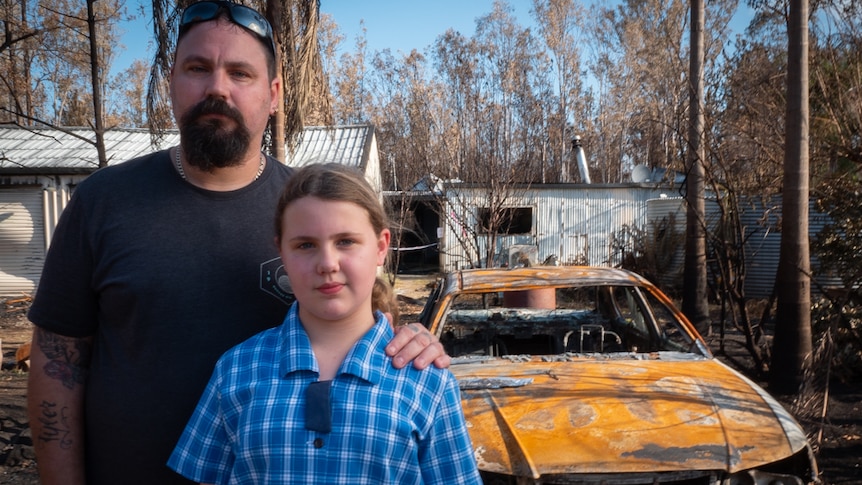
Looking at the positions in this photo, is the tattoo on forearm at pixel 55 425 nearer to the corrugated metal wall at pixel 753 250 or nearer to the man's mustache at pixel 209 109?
the man's mustache at pixel 209 109

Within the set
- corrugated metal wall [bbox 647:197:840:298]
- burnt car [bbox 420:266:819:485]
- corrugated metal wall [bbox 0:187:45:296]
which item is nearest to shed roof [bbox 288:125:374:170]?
corrugated metal wall [bbox 0:187:45:296]

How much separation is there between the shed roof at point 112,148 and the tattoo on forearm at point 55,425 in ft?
40.5

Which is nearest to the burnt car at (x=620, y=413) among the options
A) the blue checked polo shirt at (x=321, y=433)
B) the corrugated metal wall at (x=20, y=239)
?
the blue checked polo shirt at (x=321, y=433)

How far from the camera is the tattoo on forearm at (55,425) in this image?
1538 mm

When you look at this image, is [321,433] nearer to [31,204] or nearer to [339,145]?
[339,145]

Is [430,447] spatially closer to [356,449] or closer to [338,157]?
[356,449]

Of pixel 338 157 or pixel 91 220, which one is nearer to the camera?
pixel 91 220

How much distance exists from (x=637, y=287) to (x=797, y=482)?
1.67m

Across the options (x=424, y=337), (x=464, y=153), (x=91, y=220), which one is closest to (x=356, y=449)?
(x=424, y=337)

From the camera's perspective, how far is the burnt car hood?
7.68 ft

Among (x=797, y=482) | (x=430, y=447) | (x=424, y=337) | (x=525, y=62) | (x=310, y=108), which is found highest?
(x=525, y=62)

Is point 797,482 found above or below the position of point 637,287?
below

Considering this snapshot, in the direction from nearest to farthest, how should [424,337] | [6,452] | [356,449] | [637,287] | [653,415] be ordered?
[356,449] → [424,337] → [653,415] → [637,287] → [6,452]

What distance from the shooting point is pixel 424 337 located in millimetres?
1455
